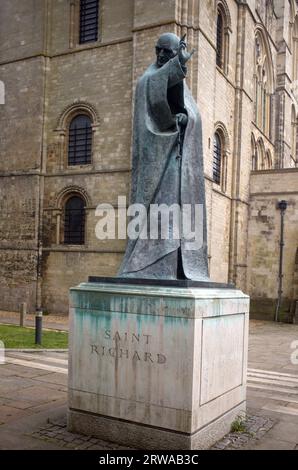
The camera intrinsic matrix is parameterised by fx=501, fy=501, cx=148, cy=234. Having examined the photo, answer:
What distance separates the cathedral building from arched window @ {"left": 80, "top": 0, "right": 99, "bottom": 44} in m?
0.06

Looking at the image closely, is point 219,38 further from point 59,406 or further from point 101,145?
point 59,406

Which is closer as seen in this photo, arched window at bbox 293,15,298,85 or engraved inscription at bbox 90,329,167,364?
engraved inscription at bbox 90,329,167,364

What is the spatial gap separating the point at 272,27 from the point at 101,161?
1629cm

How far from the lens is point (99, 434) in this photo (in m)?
4.75

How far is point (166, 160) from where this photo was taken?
513cm

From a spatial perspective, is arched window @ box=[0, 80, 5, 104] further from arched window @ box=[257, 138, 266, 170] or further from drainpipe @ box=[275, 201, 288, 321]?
arched window @ box=[257, 138, 266, 170]

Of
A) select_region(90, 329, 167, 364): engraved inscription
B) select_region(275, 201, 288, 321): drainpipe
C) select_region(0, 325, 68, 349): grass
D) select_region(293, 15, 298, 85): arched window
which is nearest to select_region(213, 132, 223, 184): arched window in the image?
select_region(275, 201, 288, 321): drainpipe

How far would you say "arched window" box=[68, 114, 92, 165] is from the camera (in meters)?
20.5

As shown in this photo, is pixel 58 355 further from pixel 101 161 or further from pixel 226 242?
pixel 226 242

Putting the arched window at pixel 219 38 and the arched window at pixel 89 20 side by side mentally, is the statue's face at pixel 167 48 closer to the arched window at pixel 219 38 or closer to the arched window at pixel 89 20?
the arched window at pixel 89 20

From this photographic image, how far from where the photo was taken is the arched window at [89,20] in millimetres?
20812

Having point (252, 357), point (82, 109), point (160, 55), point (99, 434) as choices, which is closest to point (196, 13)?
point (82, 109)

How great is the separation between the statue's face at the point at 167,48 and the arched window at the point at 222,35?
1805 cm

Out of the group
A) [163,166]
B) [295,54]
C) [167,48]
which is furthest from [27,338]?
[295,54]
